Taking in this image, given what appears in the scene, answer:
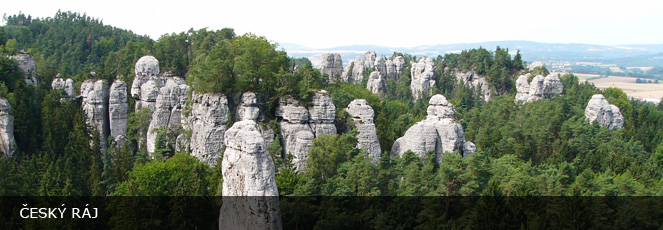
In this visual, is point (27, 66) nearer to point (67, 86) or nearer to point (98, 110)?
point (67, 86)

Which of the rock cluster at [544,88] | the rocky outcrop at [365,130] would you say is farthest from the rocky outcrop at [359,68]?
the rocky outcrop at [365,130]

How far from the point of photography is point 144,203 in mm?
28703

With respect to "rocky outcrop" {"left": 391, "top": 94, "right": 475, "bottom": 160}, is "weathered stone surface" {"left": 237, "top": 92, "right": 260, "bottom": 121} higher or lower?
A: higher

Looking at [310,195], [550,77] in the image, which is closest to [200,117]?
[310,195]

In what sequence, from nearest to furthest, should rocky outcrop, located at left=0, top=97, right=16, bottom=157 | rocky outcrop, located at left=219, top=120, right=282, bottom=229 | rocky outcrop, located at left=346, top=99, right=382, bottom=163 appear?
rocky outcrop, located at left=219, top=120, right=282, bottom=229 → rocky outcrop, located at left=346, top=99, right=382, bottom=163 → rocky outcrop, located at left=0, top=97, right=16, bottom=157

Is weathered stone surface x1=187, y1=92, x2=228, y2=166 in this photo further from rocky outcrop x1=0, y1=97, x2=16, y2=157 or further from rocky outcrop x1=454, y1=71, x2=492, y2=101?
rocky outcrop x1=454, y1=71, x2=492, y2=101

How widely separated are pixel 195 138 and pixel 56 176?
32.6 ft

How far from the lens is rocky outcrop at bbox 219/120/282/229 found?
23.3 m

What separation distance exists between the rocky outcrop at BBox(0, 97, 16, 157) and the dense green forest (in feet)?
3.13

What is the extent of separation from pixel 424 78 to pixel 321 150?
62315 mm

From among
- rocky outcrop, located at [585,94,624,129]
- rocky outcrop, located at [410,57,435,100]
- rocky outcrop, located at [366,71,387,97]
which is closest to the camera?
rocky outcrop, located at [585,94,624,129]

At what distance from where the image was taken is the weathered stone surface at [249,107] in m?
35.9

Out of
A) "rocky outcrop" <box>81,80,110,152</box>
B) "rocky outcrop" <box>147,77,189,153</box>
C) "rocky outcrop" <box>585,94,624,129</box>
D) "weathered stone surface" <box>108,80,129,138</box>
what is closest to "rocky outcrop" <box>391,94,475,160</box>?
"rocky outcrop" <box>147,77,189,153</box>

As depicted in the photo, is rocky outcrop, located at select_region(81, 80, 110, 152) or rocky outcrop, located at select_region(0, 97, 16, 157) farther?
rocky outcrop, located at select_region(81, 80, 110, 152)
